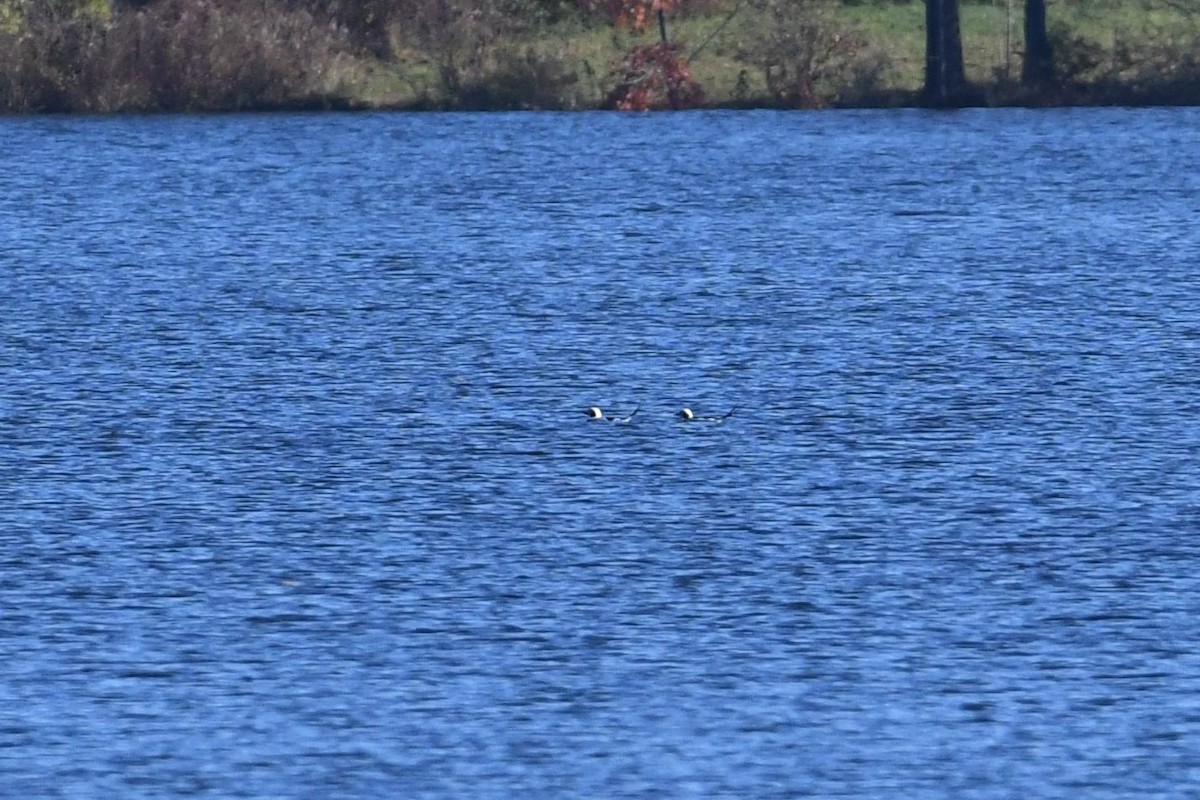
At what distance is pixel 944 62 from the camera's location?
4375cm

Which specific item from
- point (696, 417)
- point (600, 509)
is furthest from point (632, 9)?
point (600, 509)

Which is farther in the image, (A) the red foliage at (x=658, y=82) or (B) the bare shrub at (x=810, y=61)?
(A) the red foliage at (x=658, y=82)

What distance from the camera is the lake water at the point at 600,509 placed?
28.5 ft

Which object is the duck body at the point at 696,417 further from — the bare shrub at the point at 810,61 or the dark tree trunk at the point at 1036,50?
the dark tree trunk at the point at 1036,50

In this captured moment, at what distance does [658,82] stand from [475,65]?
3150 millimetres

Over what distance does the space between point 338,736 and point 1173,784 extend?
108 inches

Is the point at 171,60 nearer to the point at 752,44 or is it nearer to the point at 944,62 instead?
the point at 752,44

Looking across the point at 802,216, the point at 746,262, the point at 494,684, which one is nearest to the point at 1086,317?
the point at 746,262

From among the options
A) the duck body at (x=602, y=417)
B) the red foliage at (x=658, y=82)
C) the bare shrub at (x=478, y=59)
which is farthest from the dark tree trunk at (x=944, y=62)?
the duck body at (x=602, y=417)

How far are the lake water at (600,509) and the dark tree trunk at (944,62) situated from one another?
18.1 metres

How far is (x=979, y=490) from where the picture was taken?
41.5 feet

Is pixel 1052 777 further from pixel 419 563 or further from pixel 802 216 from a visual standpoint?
pixel 802 216

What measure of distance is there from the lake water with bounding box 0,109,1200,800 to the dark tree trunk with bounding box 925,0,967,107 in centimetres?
1810

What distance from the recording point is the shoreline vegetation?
4319cm
